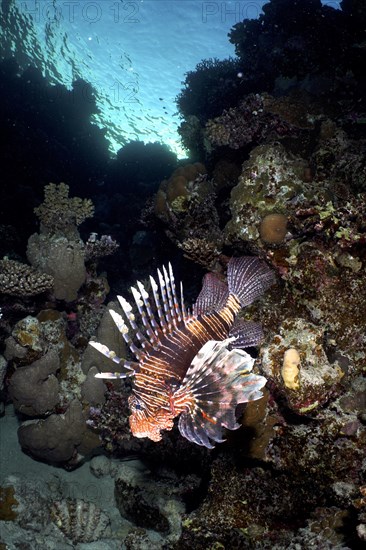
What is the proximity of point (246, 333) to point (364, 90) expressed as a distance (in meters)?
6.06

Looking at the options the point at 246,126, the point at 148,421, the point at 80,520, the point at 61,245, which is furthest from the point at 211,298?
the point at 246,126

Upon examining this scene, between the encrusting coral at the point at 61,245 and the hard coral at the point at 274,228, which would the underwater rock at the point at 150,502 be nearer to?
the encrusting coral at the point at 61,245

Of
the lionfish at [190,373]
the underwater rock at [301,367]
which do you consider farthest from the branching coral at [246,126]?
the lionfish at [190,373]

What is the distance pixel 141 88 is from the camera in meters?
23.9

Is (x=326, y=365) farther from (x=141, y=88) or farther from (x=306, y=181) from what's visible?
(x=141, y=88)

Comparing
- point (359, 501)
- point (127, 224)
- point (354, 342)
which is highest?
point (127, 224)

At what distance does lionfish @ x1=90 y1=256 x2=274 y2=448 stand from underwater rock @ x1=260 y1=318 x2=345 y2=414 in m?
0.31

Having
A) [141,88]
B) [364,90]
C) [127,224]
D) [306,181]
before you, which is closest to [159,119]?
[141,88]

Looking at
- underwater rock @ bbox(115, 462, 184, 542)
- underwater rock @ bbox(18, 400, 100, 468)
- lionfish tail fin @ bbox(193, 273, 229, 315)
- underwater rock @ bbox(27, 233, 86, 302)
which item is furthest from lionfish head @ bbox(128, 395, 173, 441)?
underwater rock @ bbox(27, 233, 86, 302)

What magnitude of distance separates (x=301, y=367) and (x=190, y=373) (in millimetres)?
1453

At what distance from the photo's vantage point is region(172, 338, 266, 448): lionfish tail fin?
2430 millimetres

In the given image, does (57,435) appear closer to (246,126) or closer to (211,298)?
(211,298)

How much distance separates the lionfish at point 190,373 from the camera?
2465mm

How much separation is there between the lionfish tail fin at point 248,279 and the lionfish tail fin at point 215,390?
1.56 meters
